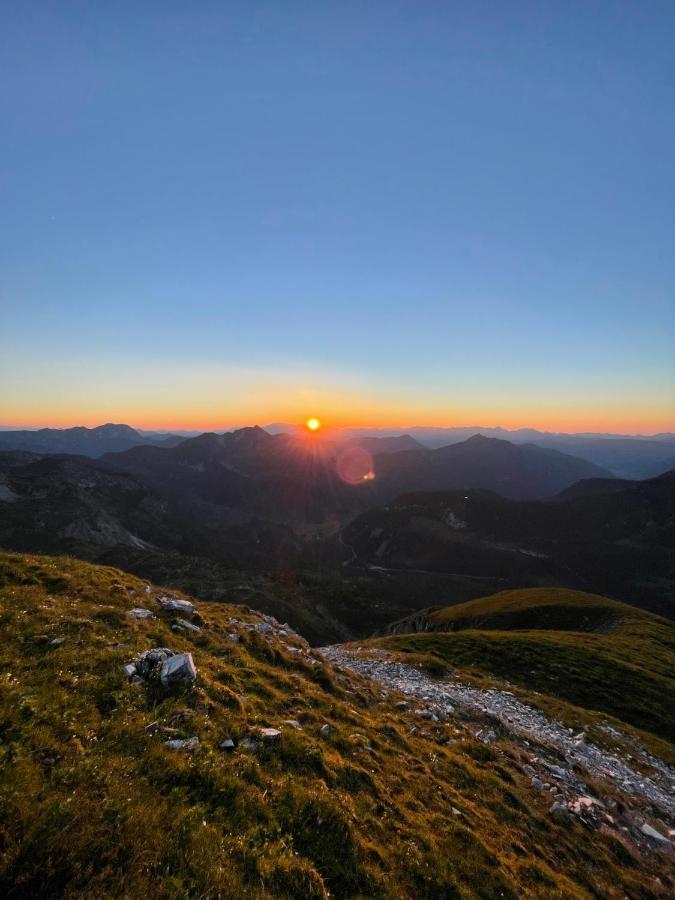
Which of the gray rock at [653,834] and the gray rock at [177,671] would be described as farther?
the gray rock at [653,834]

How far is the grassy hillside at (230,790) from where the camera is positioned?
260 inches

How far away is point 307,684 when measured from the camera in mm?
16797

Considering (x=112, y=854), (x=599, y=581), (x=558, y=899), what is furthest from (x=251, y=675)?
(x=599, y=581)

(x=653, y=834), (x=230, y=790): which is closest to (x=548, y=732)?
(x=653, y=834)

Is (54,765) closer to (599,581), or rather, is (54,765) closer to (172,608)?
(172,608)

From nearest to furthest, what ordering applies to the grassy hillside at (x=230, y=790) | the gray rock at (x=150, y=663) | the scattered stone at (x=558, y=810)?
the grassy hillside at (x=230, y=790)
the gray rock at (x=150, y=663)
the scattered stone at (x=558, y=810)

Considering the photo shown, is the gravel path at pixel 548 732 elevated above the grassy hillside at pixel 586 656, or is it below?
above

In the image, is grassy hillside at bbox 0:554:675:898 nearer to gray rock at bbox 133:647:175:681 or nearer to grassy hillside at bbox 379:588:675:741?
gray rock at bbox 133:647:175:681

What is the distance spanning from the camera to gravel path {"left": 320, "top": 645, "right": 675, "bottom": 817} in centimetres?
1991

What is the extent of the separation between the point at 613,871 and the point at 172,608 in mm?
18656

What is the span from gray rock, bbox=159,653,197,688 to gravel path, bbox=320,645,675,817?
45.1ft

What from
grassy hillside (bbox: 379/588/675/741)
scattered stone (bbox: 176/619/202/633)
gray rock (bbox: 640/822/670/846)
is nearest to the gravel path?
gray rock (bbox: 640/822/670/846)

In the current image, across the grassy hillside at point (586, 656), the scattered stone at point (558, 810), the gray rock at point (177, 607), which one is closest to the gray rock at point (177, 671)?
the gray rock at point (177, 607)

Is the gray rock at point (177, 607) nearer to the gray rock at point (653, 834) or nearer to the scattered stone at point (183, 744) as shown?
the scattered stone at point (183, 744)
